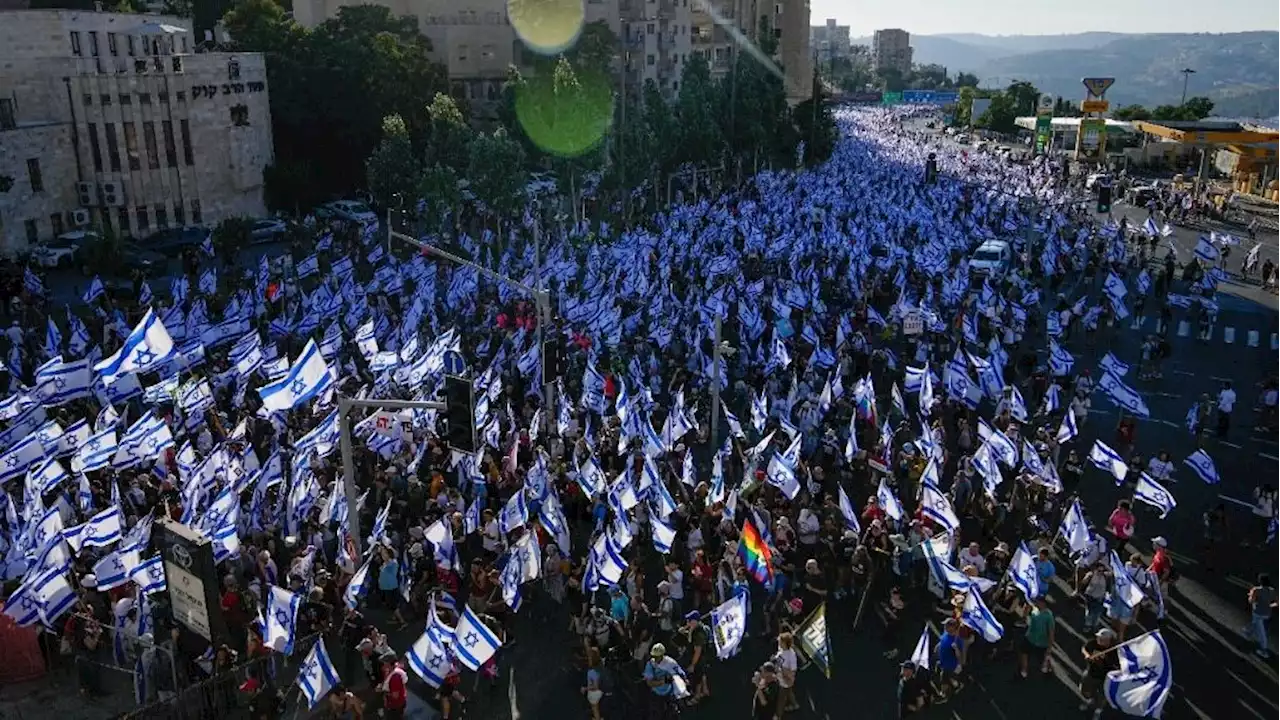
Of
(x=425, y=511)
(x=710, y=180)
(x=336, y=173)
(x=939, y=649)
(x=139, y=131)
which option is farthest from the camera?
(x=710, y=180)

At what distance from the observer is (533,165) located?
64.4 meters

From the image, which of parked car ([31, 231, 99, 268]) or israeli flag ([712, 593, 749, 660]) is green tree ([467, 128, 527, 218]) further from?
israeli flag ([712, 593, 749, 660])

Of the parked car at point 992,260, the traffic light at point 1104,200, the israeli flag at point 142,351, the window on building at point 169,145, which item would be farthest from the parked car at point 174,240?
the traffic light at point 1104,200

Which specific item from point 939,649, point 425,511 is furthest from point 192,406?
point 939,649

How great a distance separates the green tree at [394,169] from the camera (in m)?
47.1

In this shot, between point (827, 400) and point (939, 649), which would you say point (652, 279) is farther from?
point (939, 649)

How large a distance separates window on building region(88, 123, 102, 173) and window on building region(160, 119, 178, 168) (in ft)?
9.60

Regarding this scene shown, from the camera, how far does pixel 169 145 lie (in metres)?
47.3

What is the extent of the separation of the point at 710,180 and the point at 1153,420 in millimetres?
41160

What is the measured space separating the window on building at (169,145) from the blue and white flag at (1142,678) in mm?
47127

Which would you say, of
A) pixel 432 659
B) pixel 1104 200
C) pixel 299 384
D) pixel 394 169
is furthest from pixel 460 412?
pixel 1104 200

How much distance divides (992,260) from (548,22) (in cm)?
4346

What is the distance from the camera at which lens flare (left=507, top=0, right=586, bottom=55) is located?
6912 centimetres

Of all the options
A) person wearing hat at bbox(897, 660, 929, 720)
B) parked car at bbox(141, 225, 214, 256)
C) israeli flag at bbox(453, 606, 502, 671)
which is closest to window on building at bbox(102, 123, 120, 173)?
parked car at bbox(141, 225, 214, 256)
